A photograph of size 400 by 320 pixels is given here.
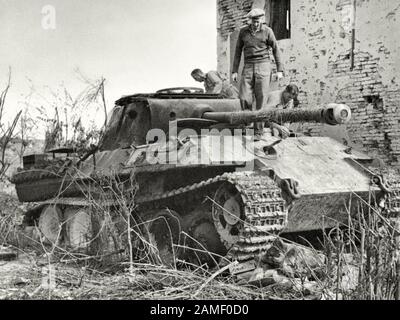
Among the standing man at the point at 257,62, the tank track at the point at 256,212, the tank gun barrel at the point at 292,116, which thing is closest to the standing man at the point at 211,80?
the standing man at the point at 257,62

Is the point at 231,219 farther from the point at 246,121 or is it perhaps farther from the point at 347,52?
the point at 347,52

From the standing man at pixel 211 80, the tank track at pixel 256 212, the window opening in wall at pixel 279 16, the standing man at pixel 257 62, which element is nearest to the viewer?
the tank track at pixel 256 212

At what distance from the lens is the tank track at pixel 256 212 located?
616 centimetres

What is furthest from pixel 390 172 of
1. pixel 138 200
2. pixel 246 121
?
pixel 138 200

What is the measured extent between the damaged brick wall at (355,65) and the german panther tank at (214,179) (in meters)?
3.72

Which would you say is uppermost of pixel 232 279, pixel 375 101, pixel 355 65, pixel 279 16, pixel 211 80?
pixel 279 16

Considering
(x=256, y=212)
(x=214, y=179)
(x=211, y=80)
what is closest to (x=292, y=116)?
(x=214, y=179)

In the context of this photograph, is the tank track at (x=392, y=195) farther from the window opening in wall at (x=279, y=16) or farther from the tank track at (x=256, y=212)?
the window opening in wall at (x=279, y=16)

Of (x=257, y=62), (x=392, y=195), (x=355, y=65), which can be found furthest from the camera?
(x=355, y=65)

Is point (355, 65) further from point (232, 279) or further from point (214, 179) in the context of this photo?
point (232, 279)

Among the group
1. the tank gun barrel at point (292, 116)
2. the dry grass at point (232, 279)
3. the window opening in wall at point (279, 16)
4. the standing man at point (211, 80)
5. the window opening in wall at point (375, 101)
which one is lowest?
the dry grass at point (232, 279)

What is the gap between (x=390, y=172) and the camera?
26.0 feet

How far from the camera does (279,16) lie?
14.1 metres

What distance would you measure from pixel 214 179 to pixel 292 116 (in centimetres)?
109
